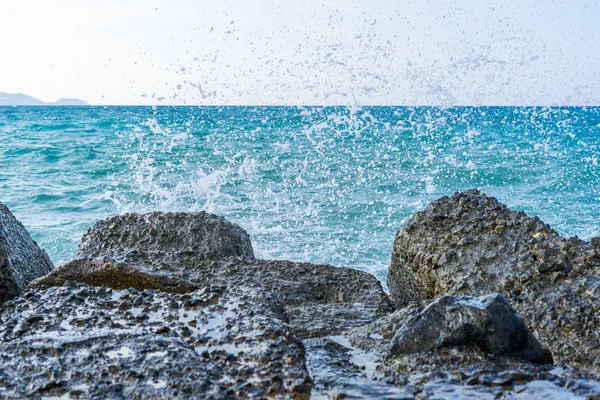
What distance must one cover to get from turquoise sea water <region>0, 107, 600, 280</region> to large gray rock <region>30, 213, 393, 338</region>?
9.19ft

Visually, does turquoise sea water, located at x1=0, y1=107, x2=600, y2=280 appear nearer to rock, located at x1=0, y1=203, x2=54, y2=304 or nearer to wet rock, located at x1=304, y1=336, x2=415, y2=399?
rock, located at x1=0, y1=203, x2=54, y2=304

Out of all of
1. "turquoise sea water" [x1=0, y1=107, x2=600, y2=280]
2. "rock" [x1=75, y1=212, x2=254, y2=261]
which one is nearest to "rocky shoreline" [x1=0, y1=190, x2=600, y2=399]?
"rock" [x1=75, y1=212, x2=254, y2=261]

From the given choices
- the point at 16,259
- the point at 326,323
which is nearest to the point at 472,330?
the point at 326,323

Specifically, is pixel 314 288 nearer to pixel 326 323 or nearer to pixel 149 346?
pixel 326 323

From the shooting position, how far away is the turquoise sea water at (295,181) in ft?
27.3

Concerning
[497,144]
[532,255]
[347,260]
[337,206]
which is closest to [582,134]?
[497,144]

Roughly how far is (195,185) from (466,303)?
10.0 m

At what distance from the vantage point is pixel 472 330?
184 cm

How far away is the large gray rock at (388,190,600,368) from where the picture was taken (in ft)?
7.18

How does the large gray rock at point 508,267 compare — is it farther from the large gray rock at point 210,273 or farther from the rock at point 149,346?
the rock at point 149,346

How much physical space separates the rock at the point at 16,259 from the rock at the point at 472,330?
68.0 inches

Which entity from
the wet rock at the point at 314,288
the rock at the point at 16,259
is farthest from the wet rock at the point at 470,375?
the rock at the point at 16,259

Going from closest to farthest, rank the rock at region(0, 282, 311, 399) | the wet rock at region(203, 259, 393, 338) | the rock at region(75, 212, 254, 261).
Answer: the rock at region(0, 282, 311, 399), the wet rock at region(203, 259, 393, 338), the rock at region(75, 212, 254, 261)

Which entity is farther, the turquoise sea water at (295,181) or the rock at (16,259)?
the turquoise sea water at (295,181)
